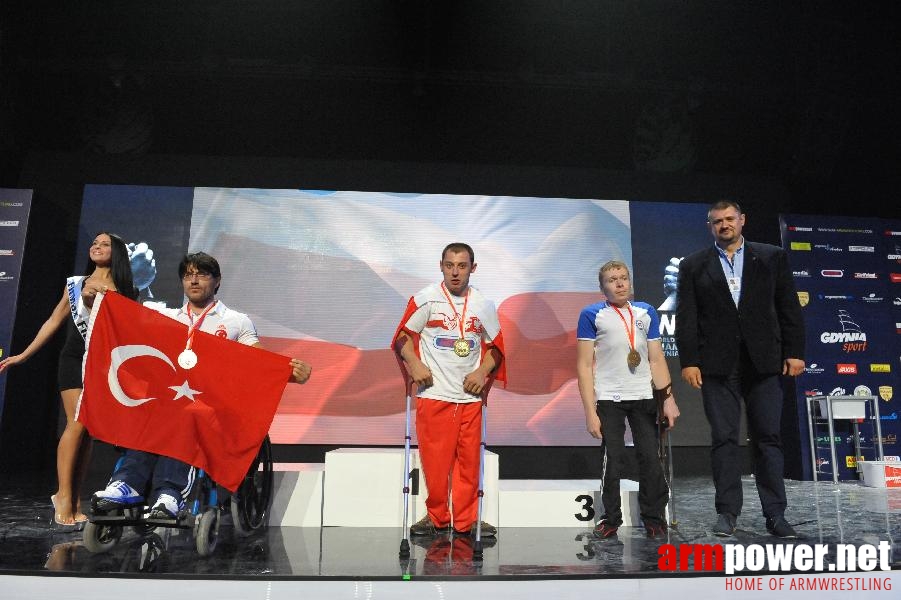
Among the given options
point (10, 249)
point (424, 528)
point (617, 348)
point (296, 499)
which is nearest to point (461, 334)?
point (617, 348)

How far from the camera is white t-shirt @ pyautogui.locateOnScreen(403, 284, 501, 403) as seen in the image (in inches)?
116

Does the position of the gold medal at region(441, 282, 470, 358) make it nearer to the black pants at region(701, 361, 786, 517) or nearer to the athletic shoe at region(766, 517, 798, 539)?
the black pants at region(701, 361, 786, 517)

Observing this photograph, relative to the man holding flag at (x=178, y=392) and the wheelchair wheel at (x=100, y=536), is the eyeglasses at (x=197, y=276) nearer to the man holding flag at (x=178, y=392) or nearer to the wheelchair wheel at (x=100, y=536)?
the man holding flag at (x=178, y=392)

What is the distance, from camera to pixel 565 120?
6.17 metres

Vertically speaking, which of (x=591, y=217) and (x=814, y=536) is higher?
(x=591, y=217)

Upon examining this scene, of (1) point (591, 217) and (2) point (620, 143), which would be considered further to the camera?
(2) point (620, 143)

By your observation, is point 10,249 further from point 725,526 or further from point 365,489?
point 725,526

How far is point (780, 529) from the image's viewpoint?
2.76 metres

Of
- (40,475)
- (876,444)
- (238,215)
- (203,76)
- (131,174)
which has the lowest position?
(40,475)

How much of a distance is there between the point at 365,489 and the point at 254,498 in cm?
58

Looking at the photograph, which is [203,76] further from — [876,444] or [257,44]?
[876,444]

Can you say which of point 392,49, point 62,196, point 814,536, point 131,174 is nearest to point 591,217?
point 392,49

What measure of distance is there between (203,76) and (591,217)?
3.74 m

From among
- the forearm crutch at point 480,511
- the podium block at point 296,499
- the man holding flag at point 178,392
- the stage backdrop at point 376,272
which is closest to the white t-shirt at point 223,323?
the man holding flag at point 178,392
